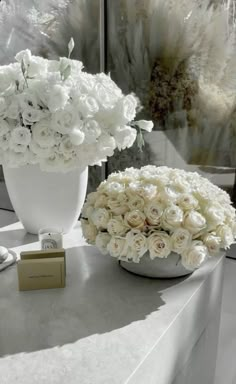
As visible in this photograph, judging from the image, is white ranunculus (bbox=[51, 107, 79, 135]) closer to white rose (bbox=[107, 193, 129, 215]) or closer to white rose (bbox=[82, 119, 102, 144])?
white rose (bbox=[82, 119, 102, 144])

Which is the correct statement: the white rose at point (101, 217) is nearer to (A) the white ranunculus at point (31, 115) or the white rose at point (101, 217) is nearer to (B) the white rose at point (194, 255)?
(B) the white rose at point (194, 255)

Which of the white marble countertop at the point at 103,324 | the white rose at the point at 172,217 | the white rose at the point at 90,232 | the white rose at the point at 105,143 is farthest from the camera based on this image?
the white rose at the point at 105,143

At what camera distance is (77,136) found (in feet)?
3.50

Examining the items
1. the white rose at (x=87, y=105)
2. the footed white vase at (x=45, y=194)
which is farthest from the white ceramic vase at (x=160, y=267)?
the white rose at (x=87, y=105)

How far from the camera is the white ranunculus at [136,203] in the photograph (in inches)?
37.5

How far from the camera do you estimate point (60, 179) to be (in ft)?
3.94

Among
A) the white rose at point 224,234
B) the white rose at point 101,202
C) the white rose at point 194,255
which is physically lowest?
the white rose at point 194,255

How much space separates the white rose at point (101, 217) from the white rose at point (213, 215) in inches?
9.5

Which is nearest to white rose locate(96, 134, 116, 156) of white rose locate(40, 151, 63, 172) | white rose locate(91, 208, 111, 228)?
white rose locate(40, 151, 63, 172)

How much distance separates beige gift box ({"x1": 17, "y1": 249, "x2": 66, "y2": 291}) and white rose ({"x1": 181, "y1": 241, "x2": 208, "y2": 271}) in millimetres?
298

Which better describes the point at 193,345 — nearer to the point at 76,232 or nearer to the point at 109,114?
the point at 76,232

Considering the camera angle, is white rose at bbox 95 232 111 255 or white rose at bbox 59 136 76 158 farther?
white rose at bbox 59 136 76 158

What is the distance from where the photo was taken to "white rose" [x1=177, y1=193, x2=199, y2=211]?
0.95 m

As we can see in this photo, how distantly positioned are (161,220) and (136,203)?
0.07 metres
